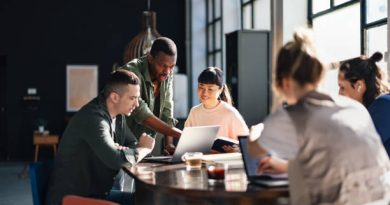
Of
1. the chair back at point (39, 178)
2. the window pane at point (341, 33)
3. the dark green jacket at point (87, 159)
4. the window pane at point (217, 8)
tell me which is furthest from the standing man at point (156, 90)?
the window pane at point (217, 8)

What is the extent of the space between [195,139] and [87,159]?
0.58m

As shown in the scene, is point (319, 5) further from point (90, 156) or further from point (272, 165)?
point (272, 165)

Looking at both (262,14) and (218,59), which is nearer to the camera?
(262,14)

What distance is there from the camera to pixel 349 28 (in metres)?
5.57

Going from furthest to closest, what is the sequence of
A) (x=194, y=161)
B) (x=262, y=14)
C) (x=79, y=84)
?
(x=79, y=84) → (x=262, y=14) → (x=194, y=161)

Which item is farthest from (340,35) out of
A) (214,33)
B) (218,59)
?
(214,33)

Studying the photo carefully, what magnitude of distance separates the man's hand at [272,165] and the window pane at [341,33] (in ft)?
11.1

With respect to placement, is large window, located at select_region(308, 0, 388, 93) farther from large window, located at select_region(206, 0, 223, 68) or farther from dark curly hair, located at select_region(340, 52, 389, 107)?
large window, located at select_region(206, 0, 223, 68)

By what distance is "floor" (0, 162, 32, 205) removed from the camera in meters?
6.43

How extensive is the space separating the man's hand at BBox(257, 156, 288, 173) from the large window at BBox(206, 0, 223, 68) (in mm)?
7886

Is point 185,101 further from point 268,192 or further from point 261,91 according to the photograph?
point 268,192

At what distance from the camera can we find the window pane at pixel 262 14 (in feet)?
26.1

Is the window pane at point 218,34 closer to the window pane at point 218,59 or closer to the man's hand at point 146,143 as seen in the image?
the window pane at point 218,59

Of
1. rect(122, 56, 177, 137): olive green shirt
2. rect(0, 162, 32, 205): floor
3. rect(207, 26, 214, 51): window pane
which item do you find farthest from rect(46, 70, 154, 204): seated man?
rect(207, 26, 214, 51): window pane
